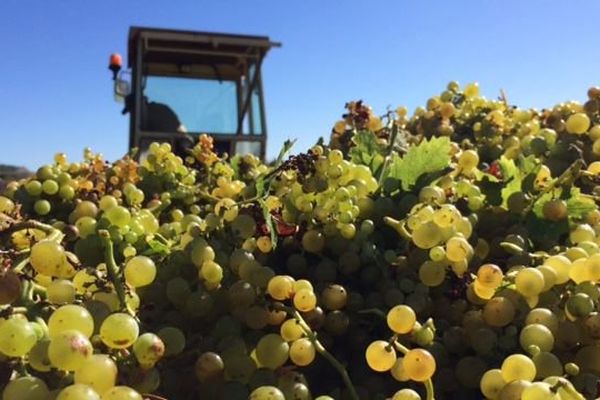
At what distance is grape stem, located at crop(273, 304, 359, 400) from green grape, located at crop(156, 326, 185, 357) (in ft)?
0.35

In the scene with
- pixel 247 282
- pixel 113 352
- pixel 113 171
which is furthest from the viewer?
pixel 113 171

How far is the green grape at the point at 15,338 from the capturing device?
1.71 ft

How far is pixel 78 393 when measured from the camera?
18.7 inches

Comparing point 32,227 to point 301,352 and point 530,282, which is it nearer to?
point 301,352

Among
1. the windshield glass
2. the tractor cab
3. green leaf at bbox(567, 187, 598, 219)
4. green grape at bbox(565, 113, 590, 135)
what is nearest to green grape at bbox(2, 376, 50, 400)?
green leaf at bbox(567, 187, 598, 219)

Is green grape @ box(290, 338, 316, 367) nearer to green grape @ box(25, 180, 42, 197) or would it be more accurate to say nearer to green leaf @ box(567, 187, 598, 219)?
green leaf @ box(567, 187, 598, 219)

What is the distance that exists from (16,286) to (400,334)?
353 mm

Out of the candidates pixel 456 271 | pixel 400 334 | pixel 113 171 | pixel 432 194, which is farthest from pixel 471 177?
pixel 113 171

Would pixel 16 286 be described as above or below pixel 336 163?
below

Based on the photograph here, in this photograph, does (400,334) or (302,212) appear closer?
(400,334)

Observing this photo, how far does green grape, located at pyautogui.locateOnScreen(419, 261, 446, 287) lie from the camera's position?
2.45 ft

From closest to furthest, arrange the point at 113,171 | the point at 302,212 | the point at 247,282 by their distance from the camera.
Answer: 1. the point at 247,282
2. the point at 302,212
3. the point at 113,171

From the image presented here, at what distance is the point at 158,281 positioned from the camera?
779 mm

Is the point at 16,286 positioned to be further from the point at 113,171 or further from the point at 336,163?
the point at 113,171
